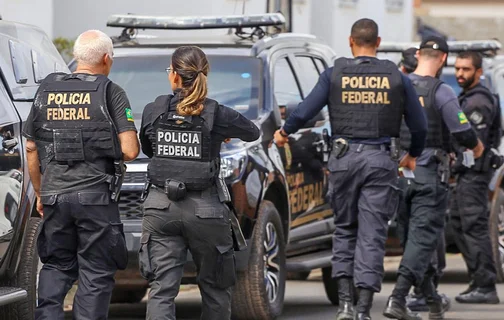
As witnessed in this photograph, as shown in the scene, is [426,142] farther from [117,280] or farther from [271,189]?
[117,280]

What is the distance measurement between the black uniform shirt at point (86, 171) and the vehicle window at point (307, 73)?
351 cm

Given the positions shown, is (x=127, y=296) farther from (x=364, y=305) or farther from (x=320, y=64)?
(x=364, y=305)

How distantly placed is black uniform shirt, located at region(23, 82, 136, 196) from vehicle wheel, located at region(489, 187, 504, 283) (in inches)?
234

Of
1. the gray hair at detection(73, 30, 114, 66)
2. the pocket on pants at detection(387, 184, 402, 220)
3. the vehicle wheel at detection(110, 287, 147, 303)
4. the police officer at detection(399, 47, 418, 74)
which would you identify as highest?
the gray hair at detection(73, 30, 114, 66)

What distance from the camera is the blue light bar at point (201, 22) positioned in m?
9.51

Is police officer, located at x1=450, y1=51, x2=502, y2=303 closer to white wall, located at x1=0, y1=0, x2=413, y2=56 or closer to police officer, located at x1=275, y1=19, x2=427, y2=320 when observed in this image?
police officer, located at x1=275, y1=19, x2=427, y2=320

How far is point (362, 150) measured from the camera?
797 cm

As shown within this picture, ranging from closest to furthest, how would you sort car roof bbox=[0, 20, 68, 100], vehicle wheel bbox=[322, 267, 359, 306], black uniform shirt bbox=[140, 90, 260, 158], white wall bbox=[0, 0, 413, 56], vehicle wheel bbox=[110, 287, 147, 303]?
black uniform shirt bbox=[140, 90, 260, 158], car roof bbox=[0, 20, 68, 100], vehicle wheel bbox=[110, 287, 147, 303], vehicle wheel bbox=[322, 267, 359, 306], white wall bbox=[0, 0, 413, 56]

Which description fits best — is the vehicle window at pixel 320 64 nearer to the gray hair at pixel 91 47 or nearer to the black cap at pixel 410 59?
the black cap at pixel 410 59

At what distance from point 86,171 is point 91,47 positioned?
1.99 feet

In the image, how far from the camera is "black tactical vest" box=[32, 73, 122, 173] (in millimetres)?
6402

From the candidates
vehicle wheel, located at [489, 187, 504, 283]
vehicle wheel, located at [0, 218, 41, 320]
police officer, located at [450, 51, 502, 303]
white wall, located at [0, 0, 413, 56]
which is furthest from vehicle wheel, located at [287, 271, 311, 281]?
vehicle wheel, located at [0, 218, 41, 320]

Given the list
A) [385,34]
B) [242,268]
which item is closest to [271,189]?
[242,268]

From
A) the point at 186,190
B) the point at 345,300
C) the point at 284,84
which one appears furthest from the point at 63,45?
the point at 186,190
